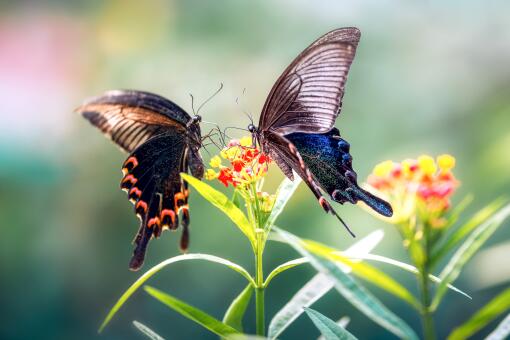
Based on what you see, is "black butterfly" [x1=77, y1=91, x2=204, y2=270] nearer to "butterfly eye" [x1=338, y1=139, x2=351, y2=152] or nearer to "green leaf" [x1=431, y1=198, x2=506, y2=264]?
"butterfly eye" [x1=338, y1=139, x2=351, y2=152]

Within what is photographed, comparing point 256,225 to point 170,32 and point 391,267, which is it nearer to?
point 391,267

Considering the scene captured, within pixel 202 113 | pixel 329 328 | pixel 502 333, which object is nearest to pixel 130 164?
pixel 329 328

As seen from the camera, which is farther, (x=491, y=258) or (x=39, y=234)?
(x=39, y=234)

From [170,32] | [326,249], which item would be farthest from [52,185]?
[326,249]

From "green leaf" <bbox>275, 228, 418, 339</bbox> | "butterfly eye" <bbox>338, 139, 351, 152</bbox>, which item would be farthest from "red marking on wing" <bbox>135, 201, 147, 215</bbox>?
"green leaf" <bbox>275, 228, 418, 339</bbox>

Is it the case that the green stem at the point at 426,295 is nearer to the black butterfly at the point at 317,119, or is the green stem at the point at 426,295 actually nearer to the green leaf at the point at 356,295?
the green leaf at the point at 356,295

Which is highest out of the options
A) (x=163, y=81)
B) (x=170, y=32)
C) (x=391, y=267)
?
(x=170, y=32)

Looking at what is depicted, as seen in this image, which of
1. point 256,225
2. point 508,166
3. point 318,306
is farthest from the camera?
point 318,306

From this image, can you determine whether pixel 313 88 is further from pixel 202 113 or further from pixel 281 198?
pixel 202 113
